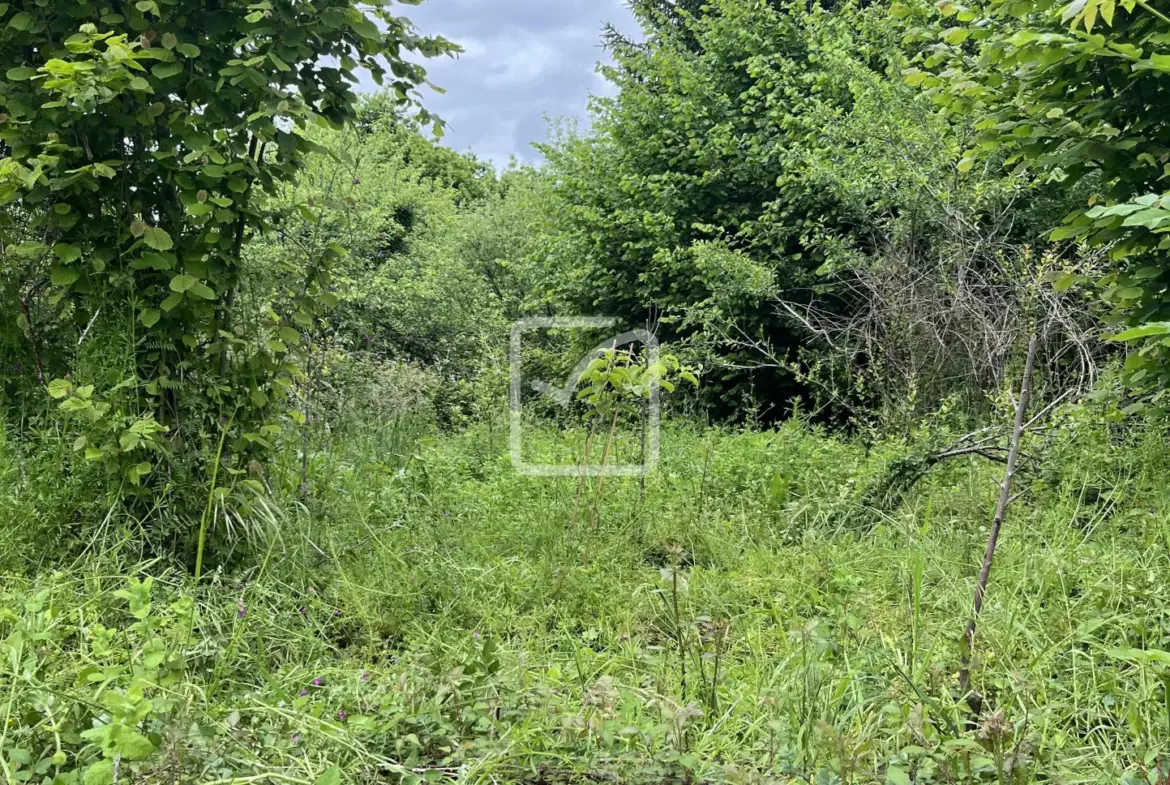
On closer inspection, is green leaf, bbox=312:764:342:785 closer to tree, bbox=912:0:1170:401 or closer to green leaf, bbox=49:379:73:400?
green leaf, bbox=49:379:73:400

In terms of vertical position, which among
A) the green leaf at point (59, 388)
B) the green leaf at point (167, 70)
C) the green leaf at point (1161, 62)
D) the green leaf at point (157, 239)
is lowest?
the green leaf at point (59, 388)

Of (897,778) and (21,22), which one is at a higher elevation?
(21,22)

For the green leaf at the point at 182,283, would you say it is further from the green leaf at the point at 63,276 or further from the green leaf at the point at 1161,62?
the green leaf at the point at 1161,62

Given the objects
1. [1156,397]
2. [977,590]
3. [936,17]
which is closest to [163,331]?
[977,590]

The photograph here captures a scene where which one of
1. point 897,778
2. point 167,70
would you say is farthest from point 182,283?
point 897,778

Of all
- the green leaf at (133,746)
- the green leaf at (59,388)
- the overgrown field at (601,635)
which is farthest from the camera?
the green leaf at (59,388)

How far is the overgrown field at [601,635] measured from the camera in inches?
57.6

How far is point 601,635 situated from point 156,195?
2175 millimetres

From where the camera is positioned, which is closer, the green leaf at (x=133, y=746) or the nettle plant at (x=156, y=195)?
the green leaf at (x=133, y=746)

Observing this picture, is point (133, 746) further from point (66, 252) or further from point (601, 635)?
point (66, 252)

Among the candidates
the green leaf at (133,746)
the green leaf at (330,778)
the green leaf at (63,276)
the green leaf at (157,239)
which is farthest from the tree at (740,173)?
the green leaf at (133,746)

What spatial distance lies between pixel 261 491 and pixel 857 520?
2.65 metres

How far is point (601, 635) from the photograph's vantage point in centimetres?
234

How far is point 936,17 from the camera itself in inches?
287
